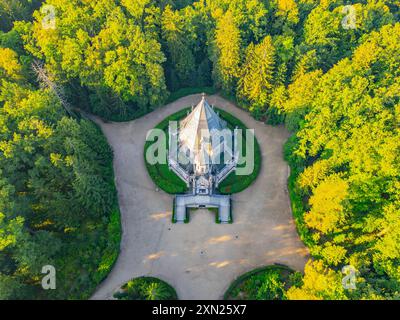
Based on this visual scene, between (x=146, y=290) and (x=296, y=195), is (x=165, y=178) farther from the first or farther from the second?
(x=296, y=195)

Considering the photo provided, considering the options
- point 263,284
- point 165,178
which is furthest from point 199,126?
point 263,284

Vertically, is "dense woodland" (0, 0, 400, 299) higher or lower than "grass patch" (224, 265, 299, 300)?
higher

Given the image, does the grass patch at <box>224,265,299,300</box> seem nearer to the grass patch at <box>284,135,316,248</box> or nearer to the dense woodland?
the dense woodland

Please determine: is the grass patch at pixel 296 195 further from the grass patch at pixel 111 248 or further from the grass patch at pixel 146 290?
the grass patch at pixel 111 248

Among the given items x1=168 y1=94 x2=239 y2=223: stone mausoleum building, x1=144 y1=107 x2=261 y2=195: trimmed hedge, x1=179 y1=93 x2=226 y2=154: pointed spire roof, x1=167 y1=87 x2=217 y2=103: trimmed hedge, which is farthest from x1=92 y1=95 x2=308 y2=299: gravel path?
x1=167 y1=87 x2=217 y2=103: trimmed hedge

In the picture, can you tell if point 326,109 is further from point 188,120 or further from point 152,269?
point 152,269

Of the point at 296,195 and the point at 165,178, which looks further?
the point at 165,178
